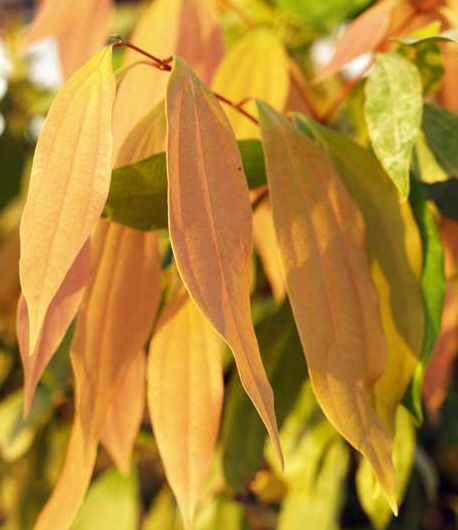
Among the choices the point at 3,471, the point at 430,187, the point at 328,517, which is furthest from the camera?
the point at 3,471

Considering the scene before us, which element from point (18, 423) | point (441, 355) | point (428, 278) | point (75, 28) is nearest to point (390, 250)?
point (428, 278)

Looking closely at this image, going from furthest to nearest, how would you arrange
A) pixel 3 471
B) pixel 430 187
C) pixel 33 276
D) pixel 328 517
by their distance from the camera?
pixel 3 471
pixel 328 517
pixel 430 187
pixel 33 276

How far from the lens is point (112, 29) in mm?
826

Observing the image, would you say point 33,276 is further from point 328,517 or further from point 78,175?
point 328,517

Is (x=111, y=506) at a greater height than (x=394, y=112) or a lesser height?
lesser

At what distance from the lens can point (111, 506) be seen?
0.64 m

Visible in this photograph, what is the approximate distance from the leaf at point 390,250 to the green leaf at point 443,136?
0.02m

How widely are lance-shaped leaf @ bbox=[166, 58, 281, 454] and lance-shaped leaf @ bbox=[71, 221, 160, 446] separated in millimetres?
84

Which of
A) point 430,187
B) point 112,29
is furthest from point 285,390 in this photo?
point 112,29

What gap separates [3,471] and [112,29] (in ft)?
1.20

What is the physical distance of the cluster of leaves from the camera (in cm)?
32

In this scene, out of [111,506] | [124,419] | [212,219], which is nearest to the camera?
[212,219]

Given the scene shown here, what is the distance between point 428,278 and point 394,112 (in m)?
0.07

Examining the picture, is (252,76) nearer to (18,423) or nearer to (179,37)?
(179,37)
